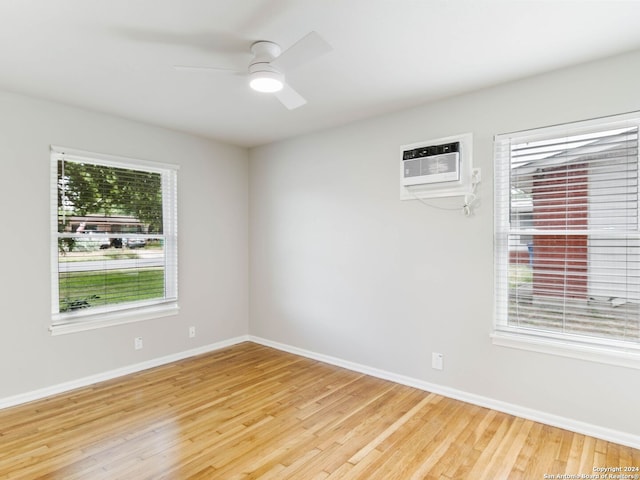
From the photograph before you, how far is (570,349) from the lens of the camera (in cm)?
258

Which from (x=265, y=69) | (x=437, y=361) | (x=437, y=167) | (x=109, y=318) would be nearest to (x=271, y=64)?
(x=265, y=69)

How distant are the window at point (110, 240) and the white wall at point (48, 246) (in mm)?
92

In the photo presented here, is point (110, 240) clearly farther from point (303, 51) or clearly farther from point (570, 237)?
point (570, 237)

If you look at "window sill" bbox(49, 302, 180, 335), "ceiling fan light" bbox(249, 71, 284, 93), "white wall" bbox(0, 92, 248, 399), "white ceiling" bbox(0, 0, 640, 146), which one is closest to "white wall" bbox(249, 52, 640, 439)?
"white ceiling" bbox(0, 0, 640, 146)

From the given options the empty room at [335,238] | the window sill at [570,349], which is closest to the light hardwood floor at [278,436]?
the empty room at [335,238]

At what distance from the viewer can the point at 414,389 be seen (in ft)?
10.8

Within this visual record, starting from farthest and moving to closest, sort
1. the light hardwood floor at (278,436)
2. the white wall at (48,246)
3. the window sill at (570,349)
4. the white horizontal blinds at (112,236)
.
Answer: the white horizontal blinds at (112,236) < the white wall at (48,246) < the window sill at (570,349) < the light hardwood floor at (278,436)

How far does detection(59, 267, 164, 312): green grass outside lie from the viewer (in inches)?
132

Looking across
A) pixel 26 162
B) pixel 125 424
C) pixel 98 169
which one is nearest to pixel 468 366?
pixel 125 424

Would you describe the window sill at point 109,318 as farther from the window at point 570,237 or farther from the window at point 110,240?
the window at point 570,237

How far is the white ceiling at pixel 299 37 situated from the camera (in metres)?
1.93

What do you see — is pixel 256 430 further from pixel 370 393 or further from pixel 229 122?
pixel 229 122

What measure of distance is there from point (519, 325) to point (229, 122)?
3.17 m

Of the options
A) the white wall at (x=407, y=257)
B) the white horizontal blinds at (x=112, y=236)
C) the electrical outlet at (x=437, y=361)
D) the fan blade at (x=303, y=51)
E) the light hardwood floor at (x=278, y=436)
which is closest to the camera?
the fan blade at (x=303, y=51)
